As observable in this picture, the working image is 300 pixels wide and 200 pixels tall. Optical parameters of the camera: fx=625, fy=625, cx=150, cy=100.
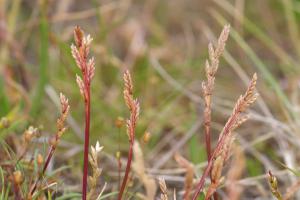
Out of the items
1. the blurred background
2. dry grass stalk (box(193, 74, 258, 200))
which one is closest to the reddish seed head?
dry grass stalk (box(193, 74, 258, 200))

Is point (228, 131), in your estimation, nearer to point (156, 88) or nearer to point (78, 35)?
point (78, 35)

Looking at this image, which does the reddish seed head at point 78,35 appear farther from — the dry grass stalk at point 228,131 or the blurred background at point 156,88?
the blurred background at point 156,88

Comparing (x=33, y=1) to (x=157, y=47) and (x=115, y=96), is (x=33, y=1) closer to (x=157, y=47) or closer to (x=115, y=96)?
(x=157, y=47)

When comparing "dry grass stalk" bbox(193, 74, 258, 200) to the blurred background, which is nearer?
"dry grass stalk" bbox(193, 74, 258, 200)

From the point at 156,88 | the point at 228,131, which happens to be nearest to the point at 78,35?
the point at 228,131

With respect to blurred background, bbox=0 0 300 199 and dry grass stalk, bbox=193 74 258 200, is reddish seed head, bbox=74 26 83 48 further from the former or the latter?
blurred background, bbox=0 0 300 199

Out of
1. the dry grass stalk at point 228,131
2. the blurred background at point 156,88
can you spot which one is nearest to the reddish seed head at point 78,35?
the dry grass stalk at point 228,131

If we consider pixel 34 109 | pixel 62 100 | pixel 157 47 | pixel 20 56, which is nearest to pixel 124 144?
pixel 34 109

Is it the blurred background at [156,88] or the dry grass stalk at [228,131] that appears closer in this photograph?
the dry grass stalk at [228,131]
